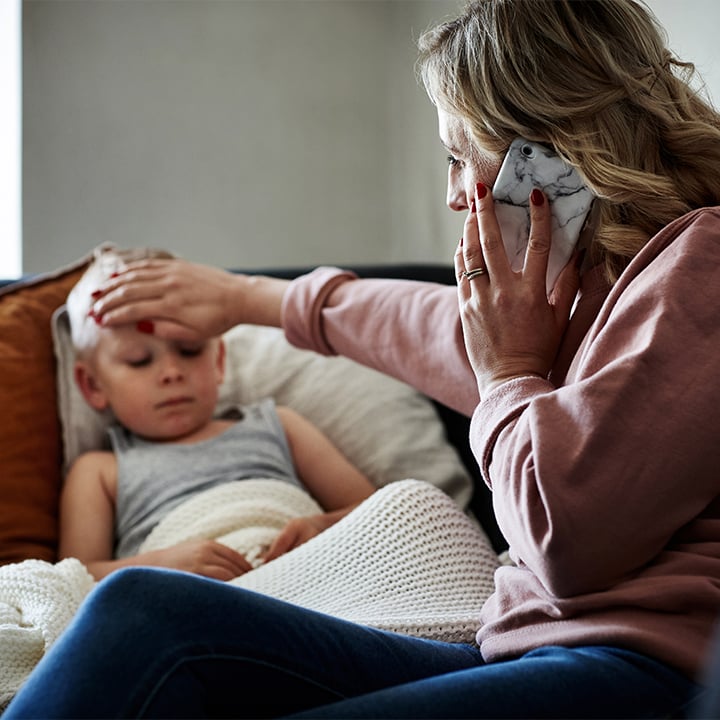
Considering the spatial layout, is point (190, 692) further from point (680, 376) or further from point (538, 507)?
point (680, 376)

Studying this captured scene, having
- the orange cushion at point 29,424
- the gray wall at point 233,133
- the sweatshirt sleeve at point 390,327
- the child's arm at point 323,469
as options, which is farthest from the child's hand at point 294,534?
the gray wall at point 233,133

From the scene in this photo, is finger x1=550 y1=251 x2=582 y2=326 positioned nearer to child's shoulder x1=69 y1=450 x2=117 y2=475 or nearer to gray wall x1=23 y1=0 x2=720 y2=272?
child's shoulder x1=69 y1=450 x2=117 y2=475

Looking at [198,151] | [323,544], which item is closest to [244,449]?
[323,544]

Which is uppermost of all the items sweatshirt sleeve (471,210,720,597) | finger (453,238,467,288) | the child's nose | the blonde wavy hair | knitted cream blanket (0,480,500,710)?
the blonde wavy hair

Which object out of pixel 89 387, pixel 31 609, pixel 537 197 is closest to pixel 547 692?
pixel 537 197

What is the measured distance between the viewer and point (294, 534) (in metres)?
1.49

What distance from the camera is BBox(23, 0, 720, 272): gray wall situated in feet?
7.70

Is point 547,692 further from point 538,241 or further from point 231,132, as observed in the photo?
point 231,132

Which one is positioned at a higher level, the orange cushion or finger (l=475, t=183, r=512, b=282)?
finger (l=475, t=183, r=512, b=282)

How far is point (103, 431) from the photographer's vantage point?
1.73 metres

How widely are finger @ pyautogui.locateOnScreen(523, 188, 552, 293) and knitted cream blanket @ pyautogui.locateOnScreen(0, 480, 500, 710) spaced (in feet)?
1.19

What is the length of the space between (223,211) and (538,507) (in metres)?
1.76

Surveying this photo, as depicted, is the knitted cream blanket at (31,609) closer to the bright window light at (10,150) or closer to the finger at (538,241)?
the finger at (538,241)

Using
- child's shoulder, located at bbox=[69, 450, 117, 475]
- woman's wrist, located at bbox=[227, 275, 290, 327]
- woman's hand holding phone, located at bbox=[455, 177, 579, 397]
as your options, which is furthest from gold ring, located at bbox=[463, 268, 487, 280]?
child's shoulder, located at bbox=[69, 450, 117, 475]
